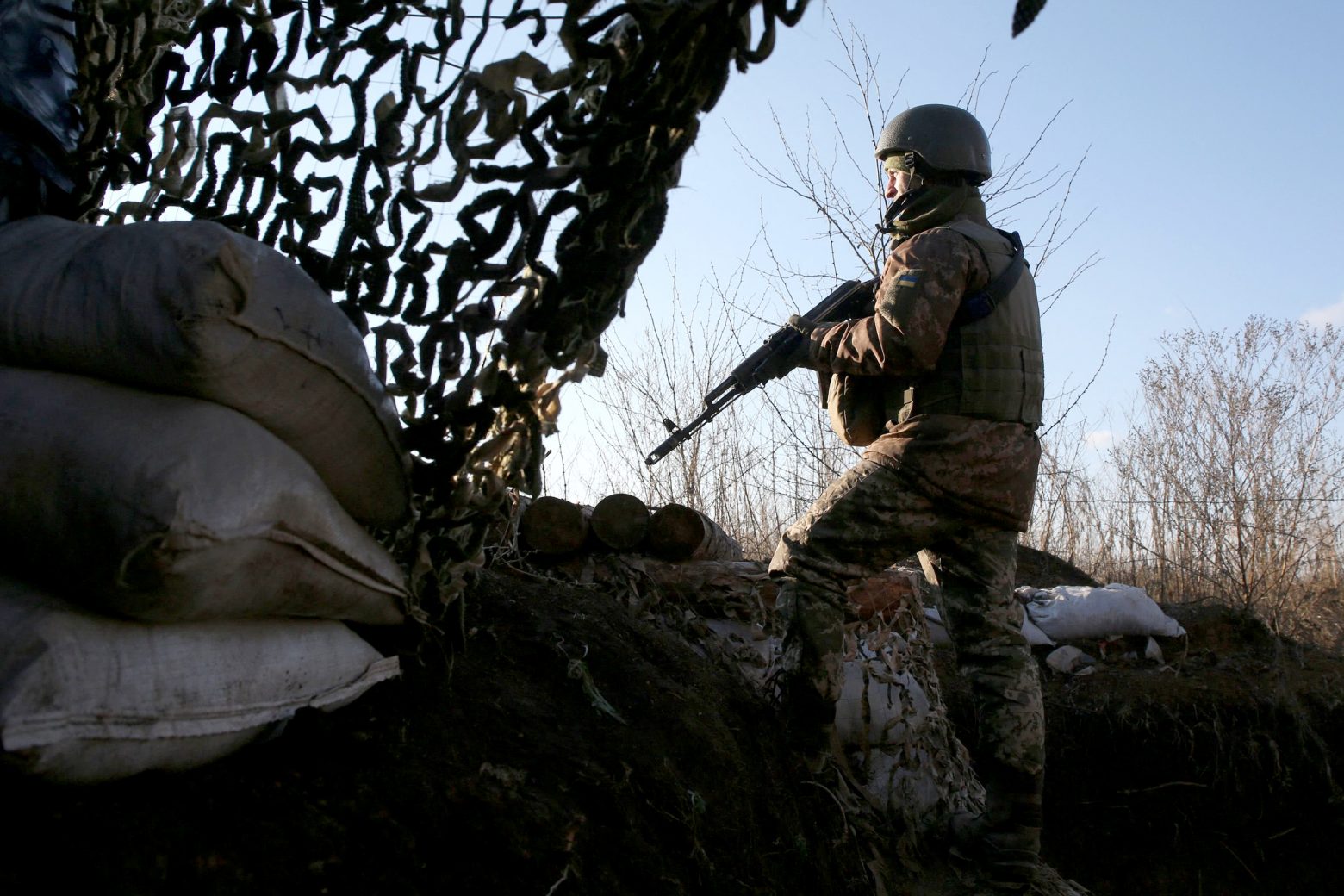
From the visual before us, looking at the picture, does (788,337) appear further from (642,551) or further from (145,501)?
(145,501)

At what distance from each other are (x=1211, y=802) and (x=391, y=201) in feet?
15.0

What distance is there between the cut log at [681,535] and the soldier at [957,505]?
843mm

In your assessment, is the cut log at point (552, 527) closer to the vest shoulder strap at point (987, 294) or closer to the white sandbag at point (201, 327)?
the vest shoulder strap at point (987, 294)

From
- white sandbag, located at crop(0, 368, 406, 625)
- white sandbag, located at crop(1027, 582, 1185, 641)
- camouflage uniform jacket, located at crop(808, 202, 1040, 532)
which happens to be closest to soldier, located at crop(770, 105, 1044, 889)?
camouflage uniform jacket, located at crop(808, 202, 1040, 532)

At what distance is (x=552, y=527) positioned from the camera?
3.88m

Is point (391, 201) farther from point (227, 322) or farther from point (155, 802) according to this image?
point (155, 802)

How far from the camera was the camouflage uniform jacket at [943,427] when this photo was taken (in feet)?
9.52

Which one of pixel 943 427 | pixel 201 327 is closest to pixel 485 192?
pixel 201 327

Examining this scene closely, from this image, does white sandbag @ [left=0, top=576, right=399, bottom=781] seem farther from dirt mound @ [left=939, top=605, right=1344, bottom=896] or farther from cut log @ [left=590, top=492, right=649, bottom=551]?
dirt mound @ [left=939, top=605, right=1344, bottom=896]

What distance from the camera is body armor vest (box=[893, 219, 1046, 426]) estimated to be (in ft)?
9.67

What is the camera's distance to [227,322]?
147 centimetres

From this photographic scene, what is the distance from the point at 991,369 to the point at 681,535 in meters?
1.40

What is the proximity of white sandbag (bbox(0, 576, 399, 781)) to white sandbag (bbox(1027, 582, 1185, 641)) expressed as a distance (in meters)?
4.61

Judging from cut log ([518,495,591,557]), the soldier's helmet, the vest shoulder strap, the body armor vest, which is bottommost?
cut log ([518,495,591,557])
